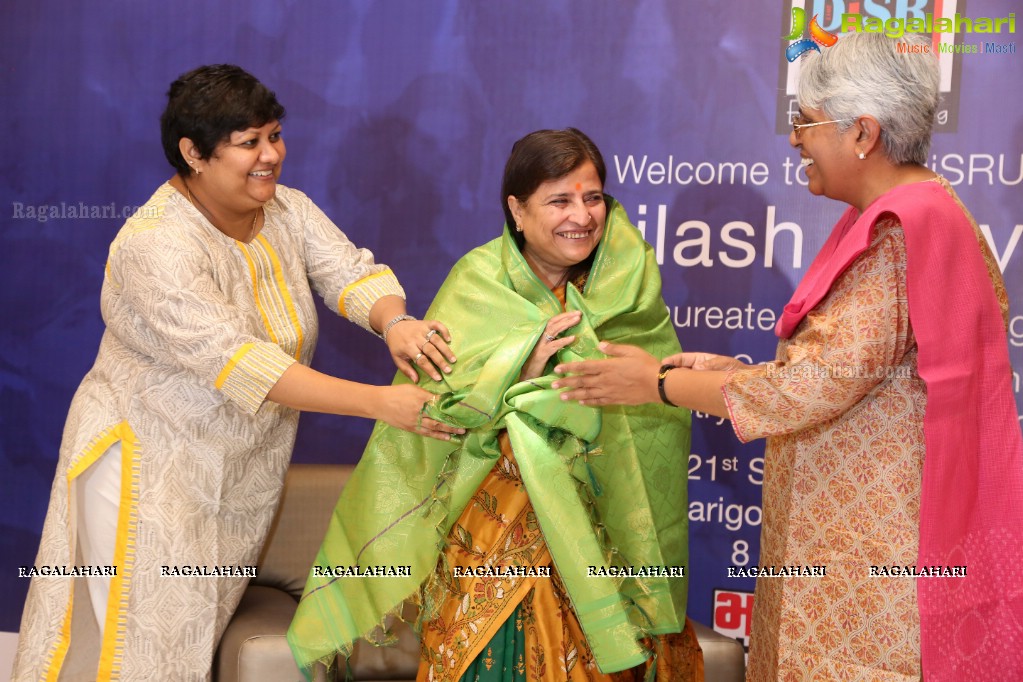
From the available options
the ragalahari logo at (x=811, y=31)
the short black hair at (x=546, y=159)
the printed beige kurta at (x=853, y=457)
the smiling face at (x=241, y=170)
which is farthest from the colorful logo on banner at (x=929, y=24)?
the smiling face at (x=241, y=170)

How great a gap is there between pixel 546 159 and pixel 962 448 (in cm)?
116

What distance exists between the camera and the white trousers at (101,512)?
105 inches

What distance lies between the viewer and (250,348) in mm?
2492

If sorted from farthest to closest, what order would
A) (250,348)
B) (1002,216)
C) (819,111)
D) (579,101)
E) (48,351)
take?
(48,351) < (579,101) < (1002,216) < (250,348) < (819,111)

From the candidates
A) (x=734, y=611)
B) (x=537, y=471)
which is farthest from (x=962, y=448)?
(x=734, y=611)

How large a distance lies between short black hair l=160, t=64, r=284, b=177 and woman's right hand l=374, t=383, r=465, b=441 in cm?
78

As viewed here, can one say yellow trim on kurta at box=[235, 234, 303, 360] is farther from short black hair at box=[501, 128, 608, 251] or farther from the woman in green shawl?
short black hair at box=[501, 128, 608, 251]

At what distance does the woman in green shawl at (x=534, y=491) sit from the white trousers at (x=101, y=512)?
0.51m

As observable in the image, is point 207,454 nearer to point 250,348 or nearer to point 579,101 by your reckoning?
point 250,348

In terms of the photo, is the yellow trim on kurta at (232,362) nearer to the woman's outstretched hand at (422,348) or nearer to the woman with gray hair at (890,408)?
the woman's outstretched hand at (422,348)

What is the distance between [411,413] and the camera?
8.11ft

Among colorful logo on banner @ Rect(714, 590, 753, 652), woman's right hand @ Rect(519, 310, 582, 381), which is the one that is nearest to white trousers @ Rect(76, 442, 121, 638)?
woman's right hand @ Rect(519, 310, 582, 381)

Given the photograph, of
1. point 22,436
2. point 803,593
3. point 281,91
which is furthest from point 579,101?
point 22,436

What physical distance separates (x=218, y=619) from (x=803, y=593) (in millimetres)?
1519
